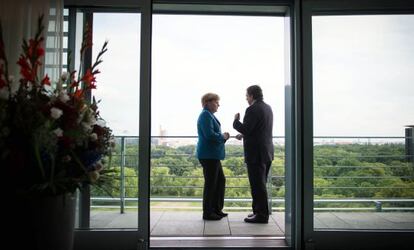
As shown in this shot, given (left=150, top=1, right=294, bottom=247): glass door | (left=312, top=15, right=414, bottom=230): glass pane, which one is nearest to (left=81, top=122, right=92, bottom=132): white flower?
(left=150, top=1, right=294, bottom=247): glass door

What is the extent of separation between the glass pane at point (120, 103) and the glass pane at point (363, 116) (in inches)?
52.0

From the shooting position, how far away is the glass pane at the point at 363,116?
2.39 m

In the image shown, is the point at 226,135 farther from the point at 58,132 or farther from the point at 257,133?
the point at 58,132

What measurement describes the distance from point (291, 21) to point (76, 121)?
180 cm

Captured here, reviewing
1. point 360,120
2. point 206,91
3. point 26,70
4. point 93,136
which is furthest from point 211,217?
point 26,70

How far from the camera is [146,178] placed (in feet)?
7.48

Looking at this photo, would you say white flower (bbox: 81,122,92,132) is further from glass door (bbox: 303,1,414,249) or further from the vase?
glass door (bbox: 303,1,414,249)

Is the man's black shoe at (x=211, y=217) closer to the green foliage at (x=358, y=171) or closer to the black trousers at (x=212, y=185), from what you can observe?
the black trousers at (x=212, y=185)

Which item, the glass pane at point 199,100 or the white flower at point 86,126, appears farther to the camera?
the glass pane at point 199,100

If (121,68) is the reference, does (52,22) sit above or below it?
above

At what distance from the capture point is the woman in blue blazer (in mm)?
3129

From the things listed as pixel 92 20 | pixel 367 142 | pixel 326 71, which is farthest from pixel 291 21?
pixel 92 20

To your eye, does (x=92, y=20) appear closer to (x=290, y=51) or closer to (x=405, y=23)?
(x=290, y=51)

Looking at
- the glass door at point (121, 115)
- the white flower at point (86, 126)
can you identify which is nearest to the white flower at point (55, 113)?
the white flower at point (86, 126)
